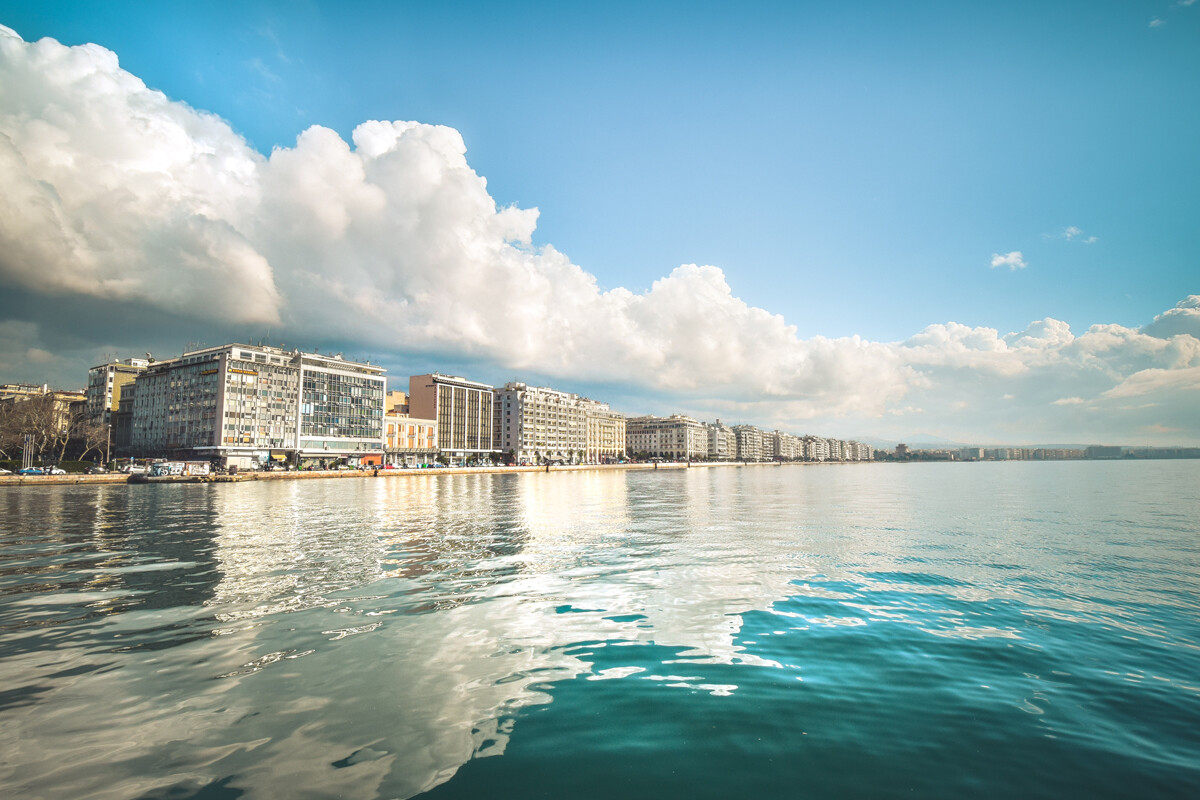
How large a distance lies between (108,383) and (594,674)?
216m

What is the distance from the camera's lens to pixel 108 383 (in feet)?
554

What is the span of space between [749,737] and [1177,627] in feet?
45.8

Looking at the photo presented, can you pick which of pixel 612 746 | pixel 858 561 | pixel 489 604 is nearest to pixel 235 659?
pixel 489 604

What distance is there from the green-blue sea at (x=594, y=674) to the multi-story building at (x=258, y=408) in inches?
4215

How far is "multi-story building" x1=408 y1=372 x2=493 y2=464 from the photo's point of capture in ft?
572

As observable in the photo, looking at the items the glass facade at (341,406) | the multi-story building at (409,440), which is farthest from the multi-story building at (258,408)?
the multi-story building at (409,440)

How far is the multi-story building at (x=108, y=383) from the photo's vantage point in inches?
6496

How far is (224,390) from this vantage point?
383 ft

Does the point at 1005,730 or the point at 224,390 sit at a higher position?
the point at 224,390

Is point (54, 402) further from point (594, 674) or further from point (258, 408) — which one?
Result: point (594, 674)

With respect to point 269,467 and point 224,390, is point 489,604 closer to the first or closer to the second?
point 269,467

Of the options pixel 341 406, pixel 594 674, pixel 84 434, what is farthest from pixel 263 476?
pixel 594 674

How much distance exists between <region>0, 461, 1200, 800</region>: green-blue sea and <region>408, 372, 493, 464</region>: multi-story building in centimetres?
15253

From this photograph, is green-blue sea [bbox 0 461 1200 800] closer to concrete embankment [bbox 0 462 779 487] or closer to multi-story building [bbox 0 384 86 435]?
concrete embankment [bbox 0 462 779 487]
